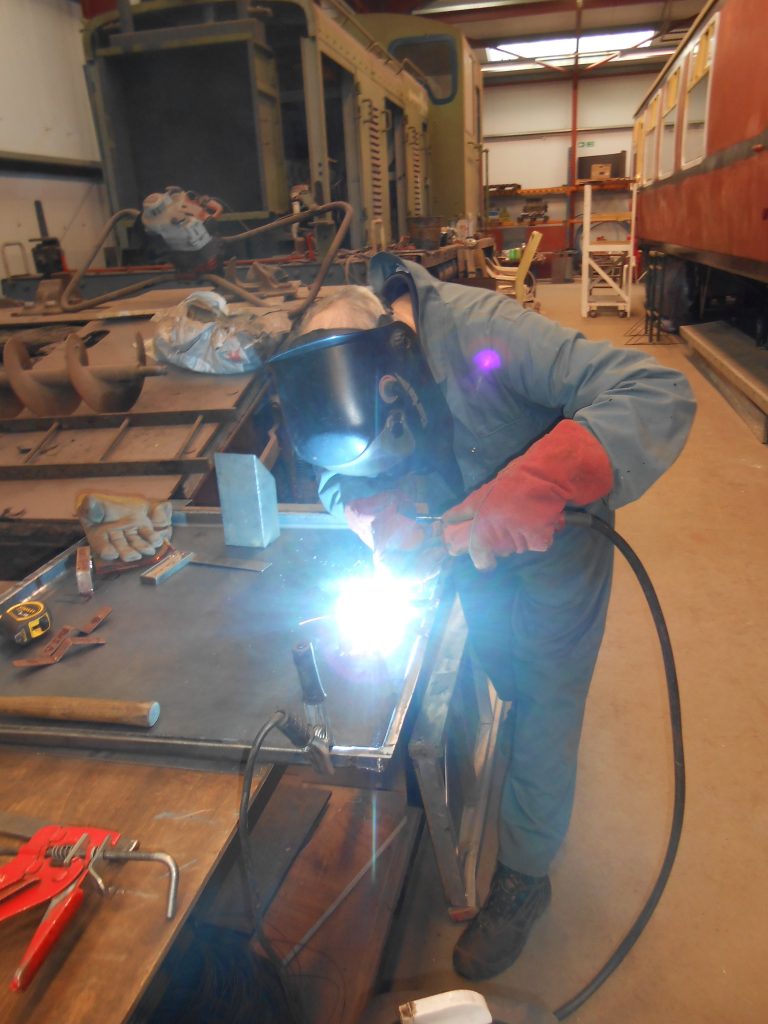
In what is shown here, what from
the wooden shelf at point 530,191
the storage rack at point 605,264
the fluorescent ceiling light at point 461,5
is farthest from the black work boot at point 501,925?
the wooden shelf at point 530,191

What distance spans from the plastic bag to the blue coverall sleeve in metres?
1.34

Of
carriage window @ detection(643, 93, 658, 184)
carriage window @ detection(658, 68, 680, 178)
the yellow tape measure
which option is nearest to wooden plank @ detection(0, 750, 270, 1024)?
the yellow tape measure

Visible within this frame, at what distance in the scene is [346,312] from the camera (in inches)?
54.2

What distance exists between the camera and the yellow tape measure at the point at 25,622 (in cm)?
134

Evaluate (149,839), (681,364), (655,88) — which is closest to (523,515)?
(149,839)

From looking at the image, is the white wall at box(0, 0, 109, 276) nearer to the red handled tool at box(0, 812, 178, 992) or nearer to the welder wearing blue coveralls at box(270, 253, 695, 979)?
the welder wearing blue coveralls at box(270, 253, 695, 979)

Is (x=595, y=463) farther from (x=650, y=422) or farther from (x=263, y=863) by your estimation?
(x=263, y=863)

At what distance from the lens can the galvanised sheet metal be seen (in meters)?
1.06

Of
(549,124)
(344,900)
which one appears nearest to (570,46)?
(549,124)

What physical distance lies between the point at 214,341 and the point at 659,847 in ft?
7.16

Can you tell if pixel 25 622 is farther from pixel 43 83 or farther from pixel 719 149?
pixel 43 83

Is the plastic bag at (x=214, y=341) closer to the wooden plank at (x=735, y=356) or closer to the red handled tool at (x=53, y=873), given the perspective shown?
the red handled tool at (x=53, y=873)

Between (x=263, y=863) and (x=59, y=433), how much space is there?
1.75m

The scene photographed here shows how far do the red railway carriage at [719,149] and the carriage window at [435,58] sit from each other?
2.23 meters
